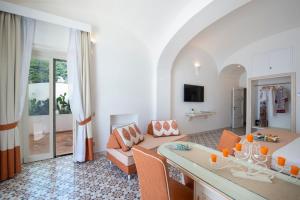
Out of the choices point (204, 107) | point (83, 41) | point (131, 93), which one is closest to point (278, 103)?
point (204, 107)

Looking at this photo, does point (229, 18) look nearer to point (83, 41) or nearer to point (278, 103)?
point (278, 103)

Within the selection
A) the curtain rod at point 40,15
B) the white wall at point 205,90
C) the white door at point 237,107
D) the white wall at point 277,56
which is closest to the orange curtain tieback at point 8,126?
the curtain rod at point 40,15

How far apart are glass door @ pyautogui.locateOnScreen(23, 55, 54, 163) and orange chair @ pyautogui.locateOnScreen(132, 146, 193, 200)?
2.71 m

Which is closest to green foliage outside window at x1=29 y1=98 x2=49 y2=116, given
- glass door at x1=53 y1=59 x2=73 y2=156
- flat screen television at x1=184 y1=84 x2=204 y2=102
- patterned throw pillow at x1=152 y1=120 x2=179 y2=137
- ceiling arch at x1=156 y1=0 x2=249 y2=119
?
glass door at x1=53 y1=59 x2=73 y2=156

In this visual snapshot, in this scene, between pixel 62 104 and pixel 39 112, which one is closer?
pixel 39 112

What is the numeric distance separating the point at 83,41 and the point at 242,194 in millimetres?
3369

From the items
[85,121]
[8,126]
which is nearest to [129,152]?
[85,121]

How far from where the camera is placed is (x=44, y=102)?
3084 mm

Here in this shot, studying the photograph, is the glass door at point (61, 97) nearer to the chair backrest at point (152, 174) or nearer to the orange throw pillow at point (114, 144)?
the orange throw pillow at point (114, 144)

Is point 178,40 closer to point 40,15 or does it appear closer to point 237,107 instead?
point 40,15

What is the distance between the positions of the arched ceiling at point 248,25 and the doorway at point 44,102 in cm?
389

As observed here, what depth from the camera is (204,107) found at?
217 inches

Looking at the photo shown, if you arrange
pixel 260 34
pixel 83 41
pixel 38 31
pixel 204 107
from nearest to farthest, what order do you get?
pixel 38 31, pixel 83 41, pixel 260 34, pixel 204 107

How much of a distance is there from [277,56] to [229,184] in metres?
5.15
